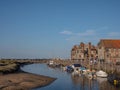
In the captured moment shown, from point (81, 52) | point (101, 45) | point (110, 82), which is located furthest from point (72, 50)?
point (110, 82)

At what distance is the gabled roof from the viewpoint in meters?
135

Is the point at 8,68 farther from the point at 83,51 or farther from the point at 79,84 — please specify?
the point at 83,51

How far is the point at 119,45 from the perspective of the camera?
136500 millimetres

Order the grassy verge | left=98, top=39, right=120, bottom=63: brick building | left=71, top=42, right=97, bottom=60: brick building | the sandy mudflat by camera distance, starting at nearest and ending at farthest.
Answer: the sandy mudflat → the grassy verge → left=98, top=39, right=120, bottom=63: brick building → left=71, top=42, right=97, bottom=60: brick building

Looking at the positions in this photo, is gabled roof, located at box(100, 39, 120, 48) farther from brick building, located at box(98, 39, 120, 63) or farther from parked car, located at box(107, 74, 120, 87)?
parked car, located at box(107, 74, 120, 87)

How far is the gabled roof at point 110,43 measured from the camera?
134875 mm

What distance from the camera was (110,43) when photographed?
451 ft

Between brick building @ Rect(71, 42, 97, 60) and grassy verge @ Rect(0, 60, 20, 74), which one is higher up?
brick building @ Rect(71, 42, 97, 60)

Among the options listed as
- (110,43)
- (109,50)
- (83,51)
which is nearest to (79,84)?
(109,50)

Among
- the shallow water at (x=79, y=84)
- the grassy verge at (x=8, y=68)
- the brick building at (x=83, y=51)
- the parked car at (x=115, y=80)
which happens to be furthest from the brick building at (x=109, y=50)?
the parked car at (x=115, y=80)

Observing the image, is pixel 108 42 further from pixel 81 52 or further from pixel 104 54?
pixel 81 52

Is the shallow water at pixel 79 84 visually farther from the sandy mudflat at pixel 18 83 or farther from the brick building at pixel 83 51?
the brick building at pixel 83 51

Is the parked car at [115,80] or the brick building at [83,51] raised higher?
the brick building at [83,51]

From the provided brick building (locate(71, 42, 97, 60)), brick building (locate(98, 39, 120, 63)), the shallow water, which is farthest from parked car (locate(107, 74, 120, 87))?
brick building (locate(71, 42, 97, 60))
